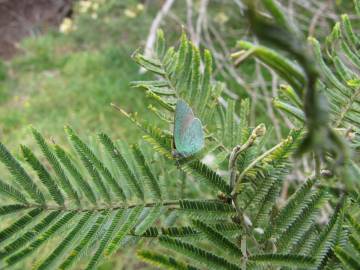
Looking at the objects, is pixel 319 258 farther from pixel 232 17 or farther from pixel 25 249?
pixel 232 17

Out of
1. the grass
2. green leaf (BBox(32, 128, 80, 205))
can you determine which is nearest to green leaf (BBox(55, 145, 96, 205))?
green leaf (BBox(32, 128, 80, 205))

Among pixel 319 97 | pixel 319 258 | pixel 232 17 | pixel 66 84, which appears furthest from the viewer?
pixel 66 84

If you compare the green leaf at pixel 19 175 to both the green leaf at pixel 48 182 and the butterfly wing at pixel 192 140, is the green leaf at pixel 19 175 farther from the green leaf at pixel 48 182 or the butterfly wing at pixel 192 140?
the butterfly wing at pixel 192 140

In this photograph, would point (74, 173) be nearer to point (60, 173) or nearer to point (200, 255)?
point (60, 173)

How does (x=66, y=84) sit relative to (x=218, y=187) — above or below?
below

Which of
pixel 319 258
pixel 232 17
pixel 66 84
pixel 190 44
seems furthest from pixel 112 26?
pixel 319 258

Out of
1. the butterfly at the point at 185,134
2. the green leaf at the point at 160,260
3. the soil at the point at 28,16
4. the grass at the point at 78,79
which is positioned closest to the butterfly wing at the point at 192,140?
the butterfly at the point at 185,134
